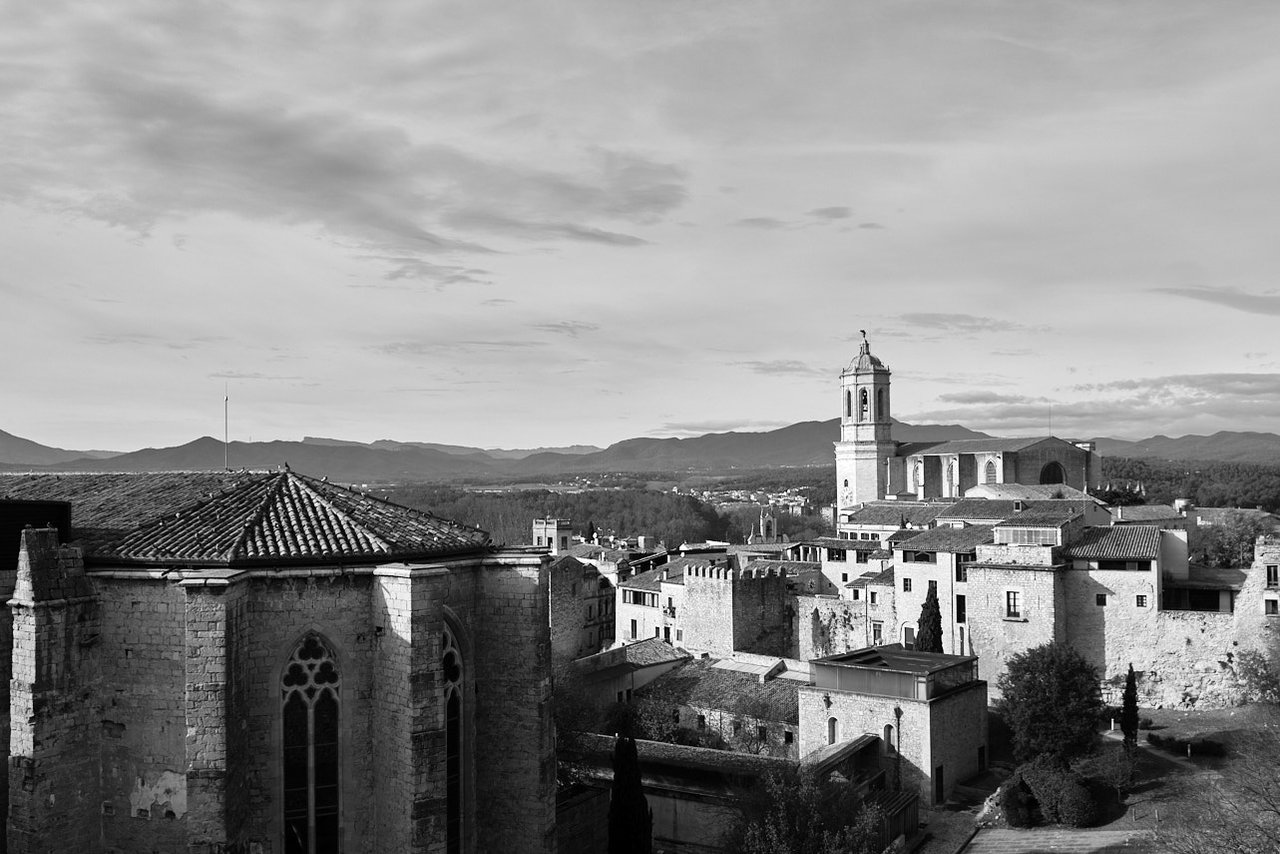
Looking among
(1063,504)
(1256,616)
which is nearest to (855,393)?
(1063,504)

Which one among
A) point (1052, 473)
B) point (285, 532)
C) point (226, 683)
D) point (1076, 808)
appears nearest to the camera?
point (226, 683)

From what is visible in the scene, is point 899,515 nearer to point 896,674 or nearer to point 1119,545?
point 1119,545

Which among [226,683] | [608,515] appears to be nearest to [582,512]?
[608,515]

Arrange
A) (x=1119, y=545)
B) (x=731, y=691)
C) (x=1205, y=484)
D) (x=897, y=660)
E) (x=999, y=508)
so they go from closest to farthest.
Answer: (x=897, y=660) < (x=1119, y=545) < (x=731, y=691) < (x=999, y=508) < (x=1205, y=484)

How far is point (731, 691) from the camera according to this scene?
3803 cm

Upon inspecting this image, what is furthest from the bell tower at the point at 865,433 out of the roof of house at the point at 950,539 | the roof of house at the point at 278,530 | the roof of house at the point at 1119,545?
the roof of house at the point at 278,530

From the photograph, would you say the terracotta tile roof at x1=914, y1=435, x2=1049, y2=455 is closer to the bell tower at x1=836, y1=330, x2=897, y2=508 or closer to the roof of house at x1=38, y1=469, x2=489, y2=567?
the bell tower at x1=836, y1=330, x2=897, y2=508

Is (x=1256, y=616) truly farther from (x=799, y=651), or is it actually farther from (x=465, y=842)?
(x=465, y=842)

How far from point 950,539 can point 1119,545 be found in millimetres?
6734

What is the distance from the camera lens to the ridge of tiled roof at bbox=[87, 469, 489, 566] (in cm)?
1641

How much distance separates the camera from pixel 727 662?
4303 centimetres

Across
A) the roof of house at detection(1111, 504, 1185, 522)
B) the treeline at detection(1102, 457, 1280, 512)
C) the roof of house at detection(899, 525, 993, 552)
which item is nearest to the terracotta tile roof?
the treeline at detection(1102, 457, 1280, 512)

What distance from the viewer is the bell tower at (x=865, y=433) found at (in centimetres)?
8188

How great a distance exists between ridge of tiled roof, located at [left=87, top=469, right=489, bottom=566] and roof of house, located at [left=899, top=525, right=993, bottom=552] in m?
26.3
